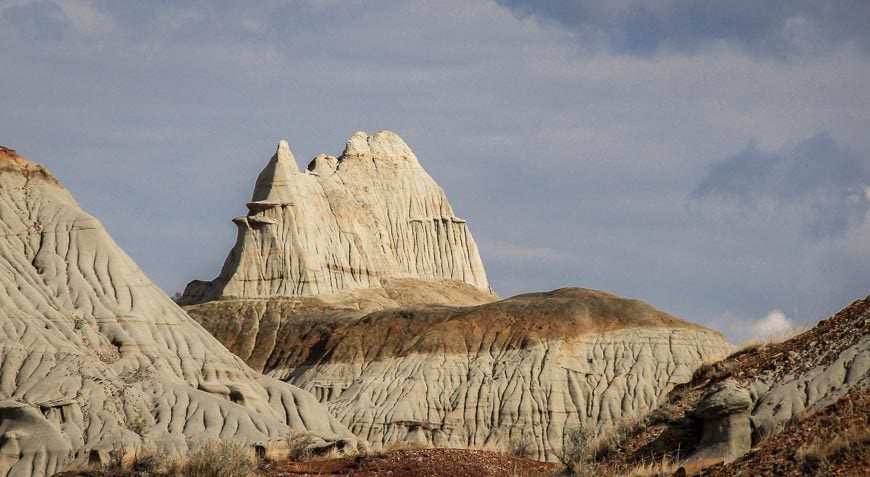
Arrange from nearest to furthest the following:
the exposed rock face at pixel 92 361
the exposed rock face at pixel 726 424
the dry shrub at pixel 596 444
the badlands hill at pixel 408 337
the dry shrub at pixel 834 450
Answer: the dry shrub at pixel 834 450 < the exposed rock face at pixel 726 424 < the dry shrub at pixel 596 444 < the exposed rock face at pixel 92 361 < the badlands hill at pixel 408 337

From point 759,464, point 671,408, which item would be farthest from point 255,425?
point 759,464

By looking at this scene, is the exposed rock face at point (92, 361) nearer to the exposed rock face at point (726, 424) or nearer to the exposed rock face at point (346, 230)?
the exposed rock face at point (726, 424)

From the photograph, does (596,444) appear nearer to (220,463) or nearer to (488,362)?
(220,463)

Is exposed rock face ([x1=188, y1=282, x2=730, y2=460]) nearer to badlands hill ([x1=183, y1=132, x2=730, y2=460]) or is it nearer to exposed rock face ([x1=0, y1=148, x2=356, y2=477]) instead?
badlands hill ([x1=183, y1=132, x2=730, y2=460])

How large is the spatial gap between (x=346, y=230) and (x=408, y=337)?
34313mm

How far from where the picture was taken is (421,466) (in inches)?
1064

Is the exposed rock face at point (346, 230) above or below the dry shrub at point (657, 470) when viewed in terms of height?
above

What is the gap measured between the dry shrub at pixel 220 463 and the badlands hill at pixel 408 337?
48504mm

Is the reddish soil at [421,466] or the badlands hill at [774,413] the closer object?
the badlands hill at [774,413]

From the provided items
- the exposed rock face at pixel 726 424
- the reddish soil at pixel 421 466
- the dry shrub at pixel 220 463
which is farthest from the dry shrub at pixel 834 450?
the dry shrub at pixel 220 463

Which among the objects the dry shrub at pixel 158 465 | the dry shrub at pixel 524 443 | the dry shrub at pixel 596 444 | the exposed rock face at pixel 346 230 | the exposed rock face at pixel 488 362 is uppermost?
the exposed rock face at pixel 346 230

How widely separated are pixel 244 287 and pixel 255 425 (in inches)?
2575

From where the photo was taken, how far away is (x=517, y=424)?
86.5m

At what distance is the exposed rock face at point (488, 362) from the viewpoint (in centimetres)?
8706
